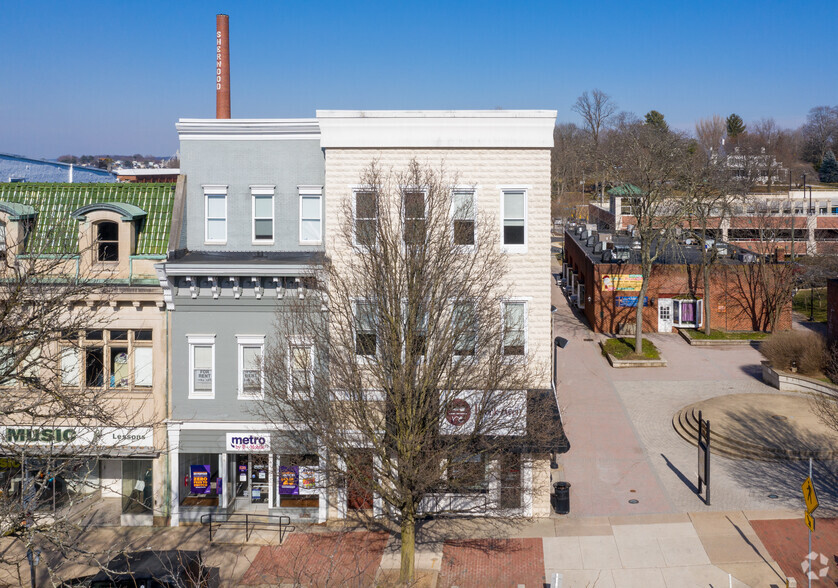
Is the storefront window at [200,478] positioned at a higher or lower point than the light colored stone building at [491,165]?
lower

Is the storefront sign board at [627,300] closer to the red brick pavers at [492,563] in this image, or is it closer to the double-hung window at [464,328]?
the red brick pavers at [492,563]

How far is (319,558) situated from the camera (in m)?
20.3

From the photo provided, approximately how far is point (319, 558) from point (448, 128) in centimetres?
Result: 1215

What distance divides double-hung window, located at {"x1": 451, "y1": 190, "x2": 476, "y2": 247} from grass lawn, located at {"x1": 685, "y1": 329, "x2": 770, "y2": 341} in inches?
951

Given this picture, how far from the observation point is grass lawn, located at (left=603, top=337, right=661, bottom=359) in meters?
38.2

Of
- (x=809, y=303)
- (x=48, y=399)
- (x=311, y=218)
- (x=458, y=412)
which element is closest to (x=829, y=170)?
(x=809, y=303)

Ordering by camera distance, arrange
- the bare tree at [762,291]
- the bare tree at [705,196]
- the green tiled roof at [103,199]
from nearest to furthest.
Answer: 1. the green tiled roof at [103,199]
2. the bare tree at [705,196]
3. the bare tree at [762,291]

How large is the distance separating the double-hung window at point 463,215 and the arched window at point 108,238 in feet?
33.1

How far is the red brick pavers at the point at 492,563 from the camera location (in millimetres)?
18812

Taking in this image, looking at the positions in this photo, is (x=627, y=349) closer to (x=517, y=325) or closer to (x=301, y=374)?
(x=517, y=325)

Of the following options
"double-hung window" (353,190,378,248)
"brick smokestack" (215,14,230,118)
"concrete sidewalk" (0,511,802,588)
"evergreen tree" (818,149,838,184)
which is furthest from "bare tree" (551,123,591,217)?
"concrete sidewalk" (0,511,802,588)

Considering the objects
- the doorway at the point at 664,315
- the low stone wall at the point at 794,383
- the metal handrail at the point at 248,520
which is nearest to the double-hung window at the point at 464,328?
the metal handrail at the point at 248,520

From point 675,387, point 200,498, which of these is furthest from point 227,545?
point 675,387

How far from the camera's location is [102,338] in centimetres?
2338
